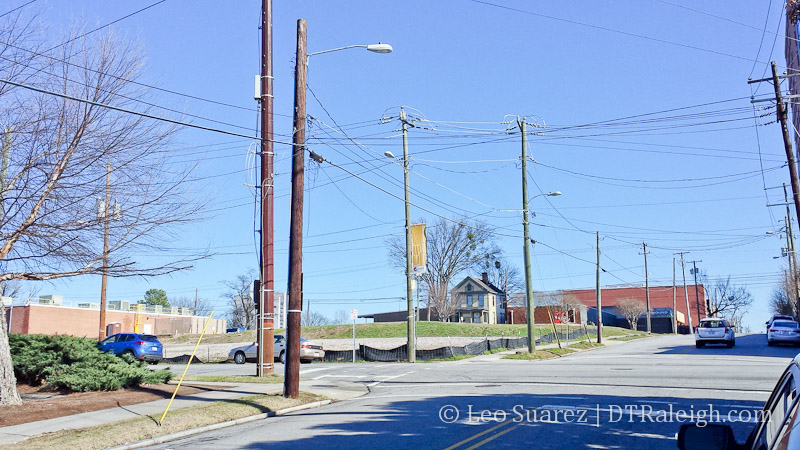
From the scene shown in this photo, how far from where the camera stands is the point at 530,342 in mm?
30859

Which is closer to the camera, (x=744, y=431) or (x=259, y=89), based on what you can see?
(x=744, y=431)

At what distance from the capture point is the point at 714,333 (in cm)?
3297

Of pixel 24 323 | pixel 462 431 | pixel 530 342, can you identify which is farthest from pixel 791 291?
pixel 24 323

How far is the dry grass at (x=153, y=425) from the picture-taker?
10.2m

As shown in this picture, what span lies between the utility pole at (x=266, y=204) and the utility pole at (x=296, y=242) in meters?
2.50

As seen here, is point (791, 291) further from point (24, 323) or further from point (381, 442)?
point (24, 323)

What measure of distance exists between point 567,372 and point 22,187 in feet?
51.8

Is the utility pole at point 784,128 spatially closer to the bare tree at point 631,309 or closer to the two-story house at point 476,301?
the bare tree at point 631,309

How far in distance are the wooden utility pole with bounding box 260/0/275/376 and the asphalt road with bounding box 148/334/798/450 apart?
12.0 feet

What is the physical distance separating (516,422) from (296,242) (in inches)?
279

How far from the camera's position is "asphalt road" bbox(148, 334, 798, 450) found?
9453mm

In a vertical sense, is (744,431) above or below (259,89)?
below

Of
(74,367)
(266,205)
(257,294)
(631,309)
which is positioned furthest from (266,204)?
(631,309)

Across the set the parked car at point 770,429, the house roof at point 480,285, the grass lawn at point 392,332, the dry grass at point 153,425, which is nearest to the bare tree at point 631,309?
the house roof at point 480,285
